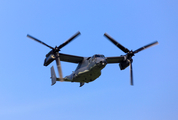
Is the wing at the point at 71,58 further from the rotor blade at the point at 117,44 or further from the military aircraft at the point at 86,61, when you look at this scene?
the rotor blade at the point at 117,44

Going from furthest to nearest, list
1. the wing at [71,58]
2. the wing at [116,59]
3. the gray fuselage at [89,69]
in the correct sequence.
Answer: the wing at [116,59] < the wing at [71,58] < the gray fuselage at [89,69]

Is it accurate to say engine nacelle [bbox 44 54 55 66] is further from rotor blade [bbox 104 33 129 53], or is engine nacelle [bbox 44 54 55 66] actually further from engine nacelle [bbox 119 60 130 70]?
engine nacelle [bbox 119 60 130 70]

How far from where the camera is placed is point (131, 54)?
2919 centimetres

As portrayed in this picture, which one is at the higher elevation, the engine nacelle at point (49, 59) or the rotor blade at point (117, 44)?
the rotor blade at point (117, 44)

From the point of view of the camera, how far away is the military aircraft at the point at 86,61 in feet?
85.4

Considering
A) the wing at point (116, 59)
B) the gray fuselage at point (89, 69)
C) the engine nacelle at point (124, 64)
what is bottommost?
the gray fuselage at point (89, 69)

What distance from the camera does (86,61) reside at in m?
28.0

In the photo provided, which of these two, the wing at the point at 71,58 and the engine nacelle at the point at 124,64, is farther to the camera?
the engine nacelle at the point at 124,64

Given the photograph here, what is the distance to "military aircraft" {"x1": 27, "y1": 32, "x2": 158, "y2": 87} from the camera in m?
26.0

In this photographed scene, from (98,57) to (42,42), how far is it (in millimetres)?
8022

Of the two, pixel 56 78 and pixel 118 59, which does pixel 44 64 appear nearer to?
pixel 56 78

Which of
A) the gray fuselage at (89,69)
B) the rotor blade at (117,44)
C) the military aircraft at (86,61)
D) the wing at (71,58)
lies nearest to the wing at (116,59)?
the military aircraft at (86,61)

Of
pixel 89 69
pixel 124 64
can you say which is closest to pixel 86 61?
→ pixel 89 69

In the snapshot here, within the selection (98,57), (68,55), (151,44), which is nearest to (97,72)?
(98,57)
